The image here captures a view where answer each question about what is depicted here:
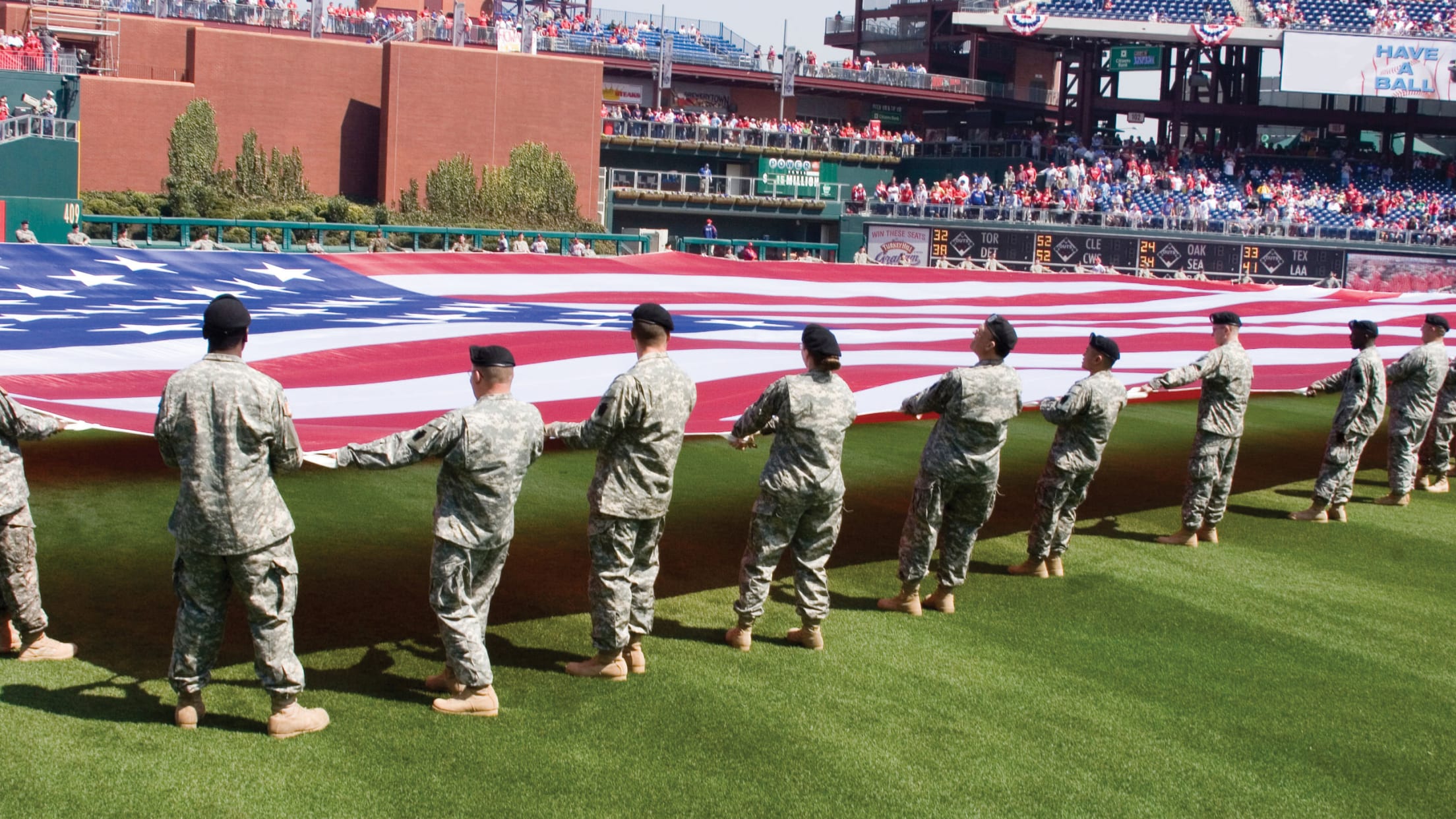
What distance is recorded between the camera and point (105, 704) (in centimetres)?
591

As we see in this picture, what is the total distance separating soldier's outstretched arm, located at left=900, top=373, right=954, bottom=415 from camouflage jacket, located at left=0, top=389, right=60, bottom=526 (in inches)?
172

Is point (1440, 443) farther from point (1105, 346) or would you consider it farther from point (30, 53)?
point (30, 53)

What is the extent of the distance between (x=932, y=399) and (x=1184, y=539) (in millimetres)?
3579

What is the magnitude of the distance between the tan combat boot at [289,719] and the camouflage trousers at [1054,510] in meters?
5.01

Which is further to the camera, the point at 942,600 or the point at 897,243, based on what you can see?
the point at 897,243

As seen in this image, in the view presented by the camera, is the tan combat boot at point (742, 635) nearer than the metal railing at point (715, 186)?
Yes

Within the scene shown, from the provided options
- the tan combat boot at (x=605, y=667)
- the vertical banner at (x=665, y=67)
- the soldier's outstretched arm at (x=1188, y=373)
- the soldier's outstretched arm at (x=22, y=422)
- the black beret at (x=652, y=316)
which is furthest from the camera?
the vertical banner at (x=665, y=67)

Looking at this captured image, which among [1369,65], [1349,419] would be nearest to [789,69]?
[1369,65]

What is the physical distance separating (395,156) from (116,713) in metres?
37.6

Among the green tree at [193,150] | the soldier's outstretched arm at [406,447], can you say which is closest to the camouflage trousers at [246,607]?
the soldier's outstretched arm at [406,447]

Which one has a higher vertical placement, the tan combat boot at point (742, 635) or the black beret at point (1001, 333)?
the black beret at point (1001, 333)

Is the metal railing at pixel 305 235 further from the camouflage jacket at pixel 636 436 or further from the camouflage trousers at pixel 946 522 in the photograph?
the camouflage jacket at pixel 636 436

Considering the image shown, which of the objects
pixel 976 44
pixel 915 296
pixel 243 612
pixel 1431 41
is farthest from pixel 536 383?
pixel 976 44

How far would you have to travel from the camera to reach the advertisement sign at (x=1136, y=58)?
4900 centimetres
